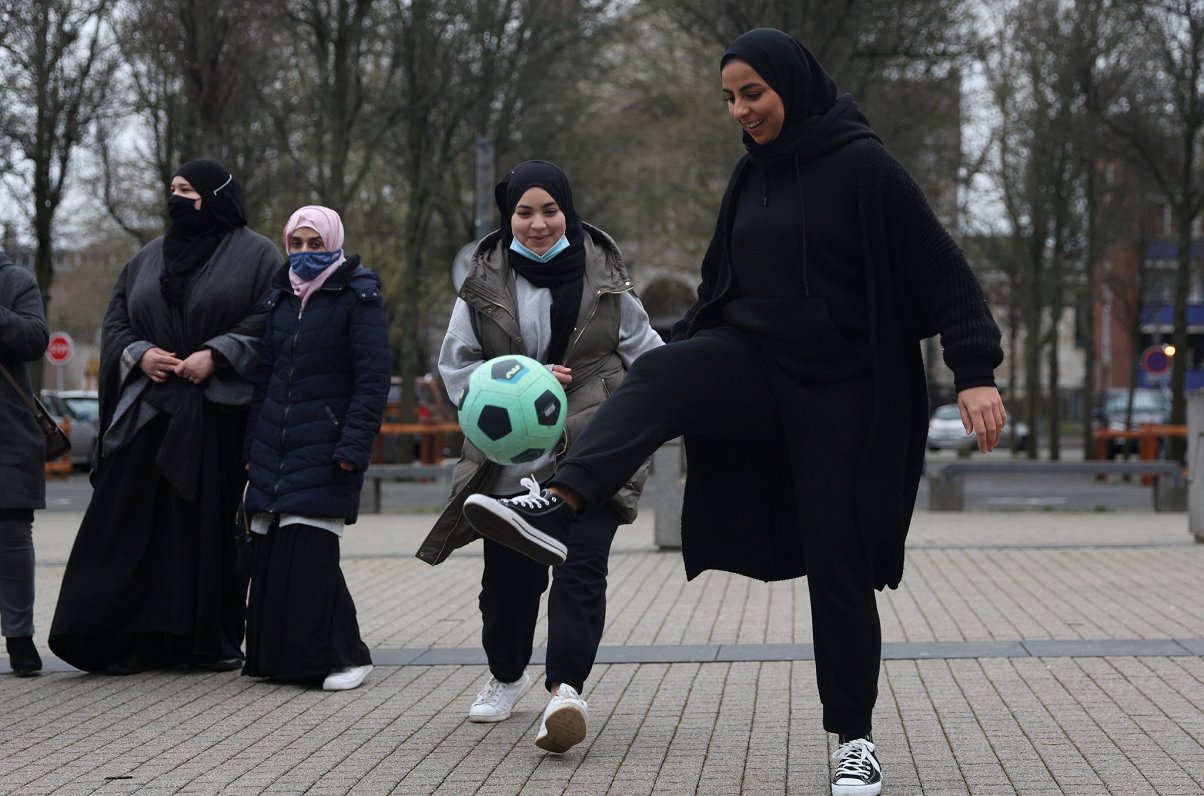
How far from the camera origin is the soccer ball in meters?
4.94

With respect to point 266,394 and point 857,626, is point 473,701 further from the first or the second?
point 857,626

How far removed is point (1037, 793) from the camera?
469 cm

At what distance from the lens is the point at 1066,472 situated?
17.9m

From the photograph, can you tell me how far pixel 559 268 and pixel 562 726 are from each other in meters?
1.51

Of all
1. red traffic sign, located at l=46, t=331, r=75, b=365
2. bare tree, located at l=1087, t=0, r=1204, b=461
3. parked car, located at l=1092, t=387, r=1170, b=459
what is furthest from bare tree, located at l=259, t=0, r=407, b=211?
parked car, located at l=1092, t=387, r=1170, b=459

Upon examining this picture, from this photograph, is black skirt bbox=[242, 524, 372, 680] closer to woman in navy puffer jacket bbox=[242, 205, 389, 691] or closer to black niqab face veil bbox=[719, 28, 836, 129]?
woman in navy puffer jacket bbox=[242, 205, 389, 691]

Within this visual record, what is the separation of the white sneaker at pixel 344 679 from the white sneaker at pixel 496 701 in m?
0.85

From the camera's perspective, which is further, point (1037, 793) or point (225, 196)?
point (225, 196)

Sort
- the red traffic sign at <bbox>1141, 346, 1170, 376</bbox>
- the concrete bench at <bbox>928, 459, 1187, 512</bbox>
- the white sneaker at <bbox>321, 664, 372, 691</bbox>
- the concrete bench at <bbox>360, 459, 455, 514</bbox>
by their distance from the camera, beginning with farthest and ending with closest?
the red traffic sign at <bbox>1141, 346, 1170, 376</bbox> → the concrete bench at <bbox>360, 459, 455, 514</bbox> → the concrete bench at <bbox>928, 459, 1187, 512</bbox> → the white sneaker at <bbox>321, 664, 372, 691</bbox>

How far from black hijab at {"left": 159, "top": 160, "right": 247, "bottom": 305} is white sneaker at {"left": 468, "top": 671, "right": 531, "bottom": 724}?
2388mm

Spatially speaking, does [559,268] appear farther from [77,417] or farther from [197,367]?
A: [77,417]

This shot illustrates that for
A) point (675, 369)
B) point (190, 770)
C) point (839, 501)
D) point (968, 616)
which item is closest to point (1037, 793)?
point (839, 501)

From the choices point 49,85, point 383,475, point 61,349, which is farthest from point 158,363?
point 61,349

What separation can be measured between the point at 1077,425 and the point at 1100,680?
55.7 meters
